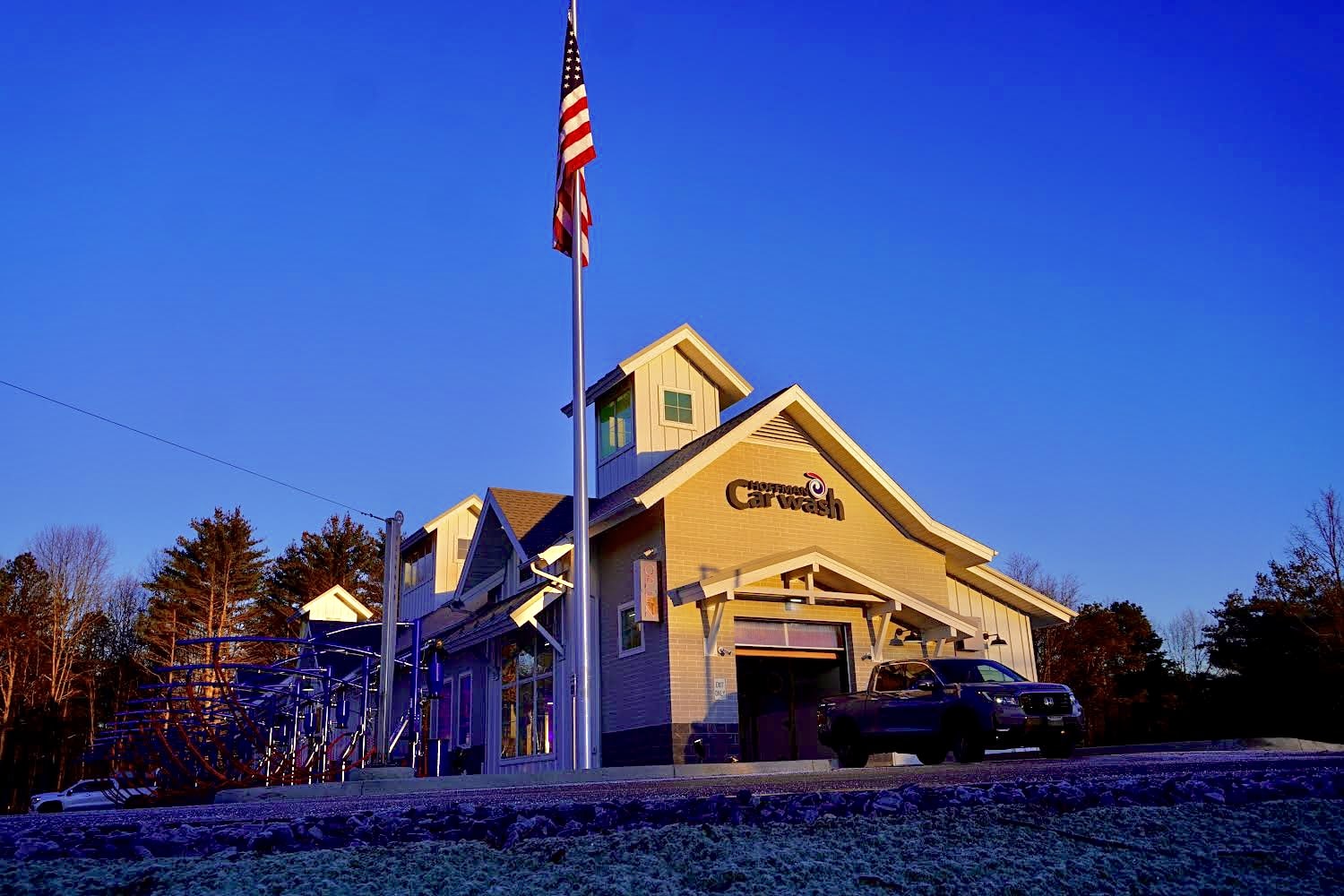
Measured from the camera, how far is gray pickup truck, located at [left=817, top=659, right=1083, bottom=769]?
48.1ft

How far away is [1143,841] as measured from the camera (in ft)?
10.5

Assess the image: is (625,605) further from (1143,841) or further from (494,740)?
(1143,841)

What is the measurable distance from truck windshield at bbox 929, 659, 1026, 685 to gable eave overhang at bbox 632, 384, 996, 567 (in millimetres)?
7366

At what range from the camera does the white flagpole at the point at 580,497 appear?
1603 centimetres

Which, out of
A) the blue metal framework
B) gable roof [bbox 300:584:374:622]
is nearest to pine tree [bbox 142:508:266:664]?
gable roof [bbox 300:584:374:622]

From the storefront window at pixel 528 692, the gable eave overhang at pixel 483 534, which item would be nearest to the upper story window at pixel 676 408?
the gable eave overhang at pixel 483 534

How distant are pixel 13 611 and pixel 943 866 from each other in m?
62.6

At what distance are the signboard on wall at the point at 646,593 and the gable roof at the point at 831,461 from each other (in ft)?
4.72

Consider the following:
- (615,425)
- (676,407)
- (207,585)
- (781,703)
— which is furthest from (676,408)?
(207,585)

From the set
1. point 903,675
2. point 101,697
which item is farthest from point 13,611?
point 903,675

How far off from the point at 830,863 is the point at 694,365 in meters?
23.8

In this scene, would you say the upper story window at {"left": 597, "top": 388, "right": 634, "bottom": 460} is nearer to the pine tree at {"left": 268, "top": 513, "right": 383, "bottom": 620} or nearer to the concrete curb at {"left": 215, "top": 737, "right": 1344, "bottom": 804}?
the concrete curb at {"left": 215, "top": 737, "right": 1344, "bottom": 804}

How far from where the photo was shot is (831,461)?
2483 centimetres

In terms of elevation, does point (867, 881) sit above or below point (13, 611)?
below
